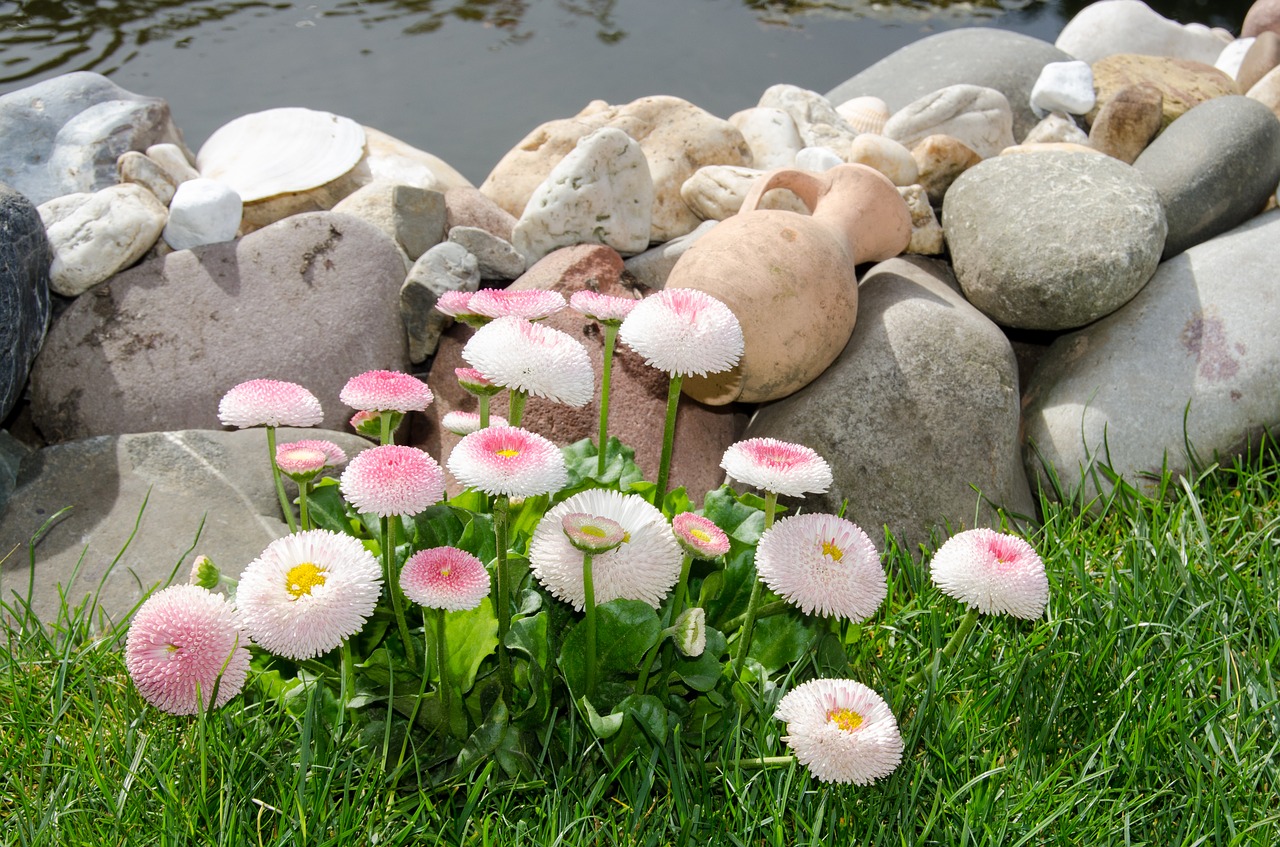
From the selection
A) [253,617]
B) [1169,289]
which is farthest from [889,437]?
[253,617]

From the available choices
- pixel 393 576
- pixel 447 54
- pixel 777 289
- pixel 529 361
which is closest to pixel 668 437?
pixel 529 361

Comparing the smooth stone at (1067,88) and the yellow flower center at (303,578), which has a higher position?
the yellow flower center at (303,578)

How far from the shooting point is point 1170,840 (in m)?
1.76

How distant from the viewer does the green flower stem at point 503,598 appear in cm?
155

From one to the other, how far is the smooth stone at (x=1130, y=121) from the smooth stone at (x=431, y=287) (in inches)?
87.3

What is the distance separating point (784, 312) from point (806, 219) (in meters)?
0.35

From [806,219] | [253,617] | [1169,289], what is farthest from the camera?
[1169,289]

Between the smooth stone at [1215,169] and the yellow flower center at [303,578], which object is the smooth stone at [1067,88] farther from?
the yellow flower center at [303,578]

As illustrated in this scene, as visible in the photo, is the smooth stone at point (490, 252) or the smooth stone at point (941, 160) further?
the smooth stone at point (941, 160)

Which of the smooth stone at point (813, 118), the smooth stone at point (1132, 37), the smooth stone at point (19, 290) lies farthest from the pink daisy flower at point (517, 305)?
the smooth stone at point (1132, 37)

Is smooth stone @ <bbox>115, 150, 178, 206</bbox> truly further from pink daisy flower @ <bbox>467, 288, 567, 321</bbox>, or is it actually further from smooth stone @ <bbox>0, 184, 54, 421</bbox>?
pink daisy flower @ <bbox>467, 288, 567, 321</bbox>

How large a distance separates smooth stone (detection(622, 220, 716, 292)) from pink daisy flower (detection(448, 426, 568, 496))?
5.61 feet

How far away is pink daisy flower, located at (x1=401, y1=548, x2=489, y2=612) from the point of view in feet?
4.76

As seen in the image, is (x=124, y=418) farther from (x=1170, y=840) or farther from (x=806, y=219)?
(x=1170, y=840)
